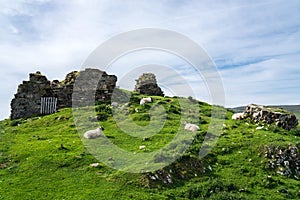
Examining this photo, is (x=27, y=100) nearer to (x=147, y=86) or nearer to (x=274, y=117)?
(x=147, y=86)

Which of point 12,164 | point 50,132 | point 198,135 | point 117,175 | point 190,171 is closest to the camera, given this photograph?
point 117,175

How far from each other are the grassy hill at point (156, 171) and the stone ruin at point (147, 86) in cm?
1769

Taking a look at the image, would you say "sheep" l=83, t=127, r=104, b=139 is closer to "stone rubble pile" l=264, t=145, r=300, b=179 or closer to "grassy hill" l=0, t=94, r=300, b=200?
"grassy hill" l=0, t=94, r=300, b=200

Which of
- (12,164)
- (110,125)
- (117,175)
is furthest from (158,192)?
(110,125)

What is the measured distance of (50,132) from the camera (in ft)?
95.0

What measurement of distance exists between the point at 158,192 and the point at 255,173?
22.5 ft

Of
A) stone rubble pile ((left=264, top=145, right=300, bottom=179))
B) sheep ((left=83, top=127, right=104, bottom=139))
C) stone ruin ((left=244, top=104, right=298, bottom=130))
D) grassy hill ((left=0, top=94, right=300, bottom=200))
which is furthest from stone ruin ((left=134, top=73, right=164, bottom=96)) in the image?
stone rubble pile ((left=264, top=145, right=300, bottom=179))

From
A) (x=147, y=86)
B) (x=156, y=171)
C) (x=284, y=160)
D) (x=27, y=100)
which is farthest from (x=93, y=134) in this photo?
(x=147, y=86)

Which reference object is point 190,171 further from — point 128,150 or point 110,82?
point 110,82

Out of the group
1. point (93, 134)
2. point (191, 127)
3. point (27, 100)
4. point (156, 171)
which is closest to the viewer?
point (156, 171)

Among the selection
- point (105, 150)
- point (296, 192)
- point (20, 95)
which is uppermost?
point (20, 95)

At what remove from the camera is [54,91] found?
39.5 m

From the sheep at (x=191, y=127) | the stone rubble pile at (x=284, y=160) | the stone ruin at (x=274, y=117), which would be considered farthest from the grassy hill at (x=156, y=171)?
the stone ruin at (x=274, y=117)

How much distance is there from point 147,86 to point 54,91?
13676 millimetres
